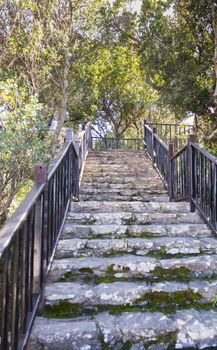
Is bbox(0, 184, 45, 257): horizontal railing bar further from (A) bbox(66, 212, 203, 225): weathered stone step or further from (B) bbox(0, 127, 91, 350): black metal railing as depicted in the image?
(A) bbox(66, 212, 203, 225): weathered stone step

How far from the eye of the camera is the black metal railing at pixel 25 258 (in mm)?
1165

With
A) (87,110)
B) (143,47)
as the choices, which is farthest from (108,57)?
(143,47)

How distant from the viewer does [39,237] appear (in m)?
1.80

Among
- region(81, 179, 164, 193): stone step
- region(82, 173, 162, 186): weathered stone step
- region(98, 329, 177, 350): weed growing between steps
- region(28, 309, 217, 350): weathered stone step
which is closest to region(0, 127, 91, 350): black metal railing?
region(28, 309, 217, 350): weathered stone step

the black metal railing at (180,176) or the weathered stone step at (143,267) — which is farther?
the black metal railing at (180,176)

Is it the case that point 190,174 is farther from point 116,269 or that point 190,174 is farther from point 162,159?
point 162,159

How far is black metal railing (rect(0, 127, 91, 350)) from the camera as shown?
1.17 metres

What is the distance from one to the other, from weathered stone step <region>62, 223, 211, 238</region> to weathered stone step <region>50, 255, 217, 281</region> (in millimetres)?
478

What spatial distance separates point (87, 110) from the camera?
1424cm

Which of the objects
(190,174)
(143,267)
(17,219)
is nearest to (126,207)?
(190,174)

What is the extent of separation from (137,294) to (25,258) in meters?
0.91

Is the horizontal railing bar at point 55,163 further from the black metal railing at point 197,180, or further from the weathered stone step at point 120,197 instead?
the black metal railing at point 197,180

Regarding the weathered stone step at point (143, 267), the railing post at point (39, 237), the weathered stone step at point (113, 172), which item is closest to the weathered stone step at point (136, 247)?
the weathered stone step at point (143, 267)

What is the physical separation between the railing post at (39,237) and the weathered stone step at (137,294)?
234mm
